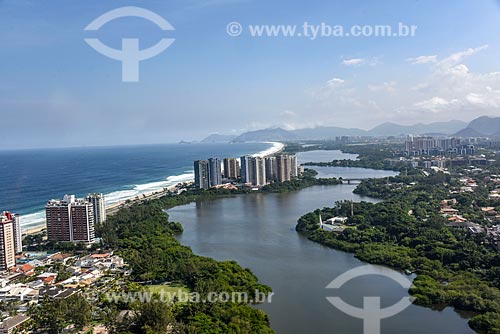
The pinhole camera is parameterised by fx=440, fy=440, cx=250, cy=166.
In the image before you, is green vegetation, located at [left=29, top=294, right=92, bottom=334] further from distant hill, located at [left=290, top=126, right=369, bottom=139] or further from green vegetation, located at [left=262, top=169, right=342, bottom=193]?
distant hill, located at [left=290, top=126, right=369, bottom=139]

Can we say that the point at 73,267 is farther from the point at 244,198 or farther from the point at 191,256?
the point at 244,198

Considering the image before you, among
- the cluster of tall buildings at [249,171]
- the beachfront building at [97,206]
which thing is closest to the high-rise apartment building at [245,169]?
the cluster of tall buildings at [249,171]

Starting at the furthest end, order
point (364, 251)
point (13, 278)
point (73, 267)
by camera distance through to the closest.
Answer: point (364, 251) → point (73, 267) → point (13, 278)

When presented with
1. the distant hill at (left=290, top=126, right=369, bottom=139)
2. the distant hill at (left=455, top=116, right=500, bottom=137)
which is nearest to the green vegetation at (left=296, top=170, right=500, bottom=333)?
the distant hill at (left=455, top=116, right=500, bottom=137)

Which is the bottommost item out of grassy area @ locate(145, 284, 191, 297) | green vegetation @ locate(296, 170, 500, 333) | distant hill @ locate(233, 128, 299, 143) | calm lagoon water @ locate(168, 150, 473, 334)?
calm lagoon water @ locate(168, 150, 473, 334)

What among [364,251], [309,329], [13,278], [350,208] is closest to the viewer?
[309,329]

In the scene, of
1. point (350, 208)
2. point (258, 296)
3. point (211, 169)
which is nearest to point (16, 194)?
point (211, 169)
